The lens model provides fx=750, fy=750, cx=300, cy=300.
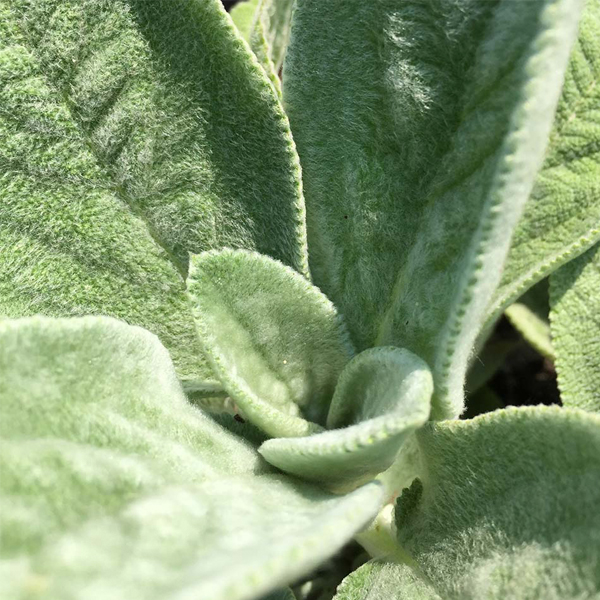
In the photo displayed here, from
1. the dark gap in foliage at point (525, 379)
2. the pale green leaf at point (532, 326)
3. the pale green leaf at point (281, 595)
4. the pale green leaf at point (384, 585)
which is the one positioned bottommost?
the dark gap in foliage at point (525, 379)

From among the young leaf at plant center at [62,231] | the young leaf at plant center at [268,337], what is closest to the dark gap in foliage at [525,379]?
the young leaf at plant center at [268,337]

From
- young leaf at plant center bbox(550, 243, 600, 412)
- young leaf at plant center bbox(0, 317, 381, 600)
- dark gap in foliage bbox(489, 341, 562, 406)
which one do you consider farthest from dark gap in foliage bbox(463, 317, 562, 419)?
young leaf at plant center bbox(0, 317, 381, 600)

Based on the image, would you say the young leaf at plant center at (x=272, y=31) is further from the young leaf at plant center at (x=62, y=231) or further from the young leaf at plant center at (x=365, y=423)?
the young leaf at plant center at (x=365, y=423)

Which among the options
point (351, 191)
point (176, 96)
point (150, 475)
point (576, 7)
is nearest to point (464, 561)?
point (150, 475)

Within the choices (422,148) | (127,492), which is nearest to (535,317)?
(422,148)

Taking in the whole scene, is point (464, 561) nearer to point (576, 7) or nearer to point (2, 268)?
point (576, 7)

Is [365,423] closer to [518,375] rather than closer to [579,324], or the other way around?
[579,324]
